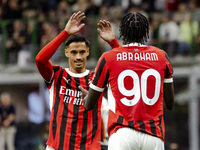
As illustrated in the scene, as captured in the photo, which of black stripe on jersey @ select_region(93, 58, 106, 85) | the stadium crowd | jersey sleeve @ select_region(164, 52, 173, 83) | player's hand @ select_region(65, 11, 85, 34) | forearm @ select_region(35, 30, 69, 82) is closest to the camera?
black stripe on jersey @ select_region(93, 58, 106, 85)

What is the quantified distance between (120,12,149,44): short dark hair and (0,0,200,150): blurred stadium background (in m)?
8.91

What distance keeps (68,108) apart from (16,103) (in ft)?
33.8

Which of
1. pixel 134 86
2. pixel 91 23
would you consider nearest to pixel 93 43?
pixel 91 23

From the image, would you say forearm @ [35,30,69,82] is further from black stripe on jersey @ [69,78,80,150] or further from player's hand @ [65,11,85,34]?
black stripe on jersey @ [69,78,80,150]

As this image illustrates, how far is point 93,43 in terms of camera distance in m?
14.3

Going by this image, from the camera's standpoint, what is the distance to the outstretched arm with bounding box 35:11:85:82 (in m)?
5.58

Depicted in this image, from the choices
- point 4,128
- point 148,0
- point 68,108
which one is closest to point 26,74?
point 4,128

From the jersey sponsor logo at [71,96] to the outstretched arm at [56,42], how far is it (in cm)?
35

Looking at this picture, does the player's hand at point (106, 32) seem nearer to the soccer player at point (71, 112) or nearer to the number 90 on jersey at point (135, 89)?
the soccer player at point (71, 112)

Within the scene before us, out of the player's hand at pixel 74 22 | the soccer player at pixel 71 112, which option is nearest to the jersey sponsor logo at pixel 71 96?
the soccer player at pixel 71 112

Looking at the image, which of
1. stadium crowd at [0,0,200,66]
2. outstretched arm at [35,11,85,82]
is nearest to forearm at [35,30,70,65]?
outstretched arm at [35,11,85,82]

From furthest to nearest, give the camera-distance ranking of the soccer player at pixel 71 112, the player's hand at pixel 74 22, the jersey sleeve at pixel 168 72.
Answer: the soccer player at pixel 71 112 → the player's hand at pixel 74 22 → the jersey sleeve at pixel 168 72

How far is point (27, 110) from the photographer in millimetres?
16000

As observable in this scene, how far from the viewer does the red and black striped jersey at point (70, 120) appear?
19.7 ft
